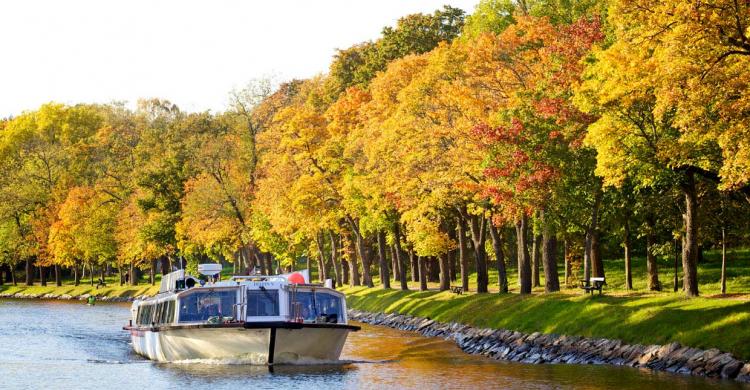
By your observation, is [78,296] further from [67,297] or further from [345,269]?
[345,269]

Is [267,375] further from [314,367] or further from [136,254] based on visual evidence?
[136,254]

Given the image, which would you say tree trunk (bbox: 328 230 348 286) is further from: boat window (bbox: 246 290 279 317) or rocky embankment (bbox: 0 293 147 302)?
boat window (bbox: 246 290 279 317)

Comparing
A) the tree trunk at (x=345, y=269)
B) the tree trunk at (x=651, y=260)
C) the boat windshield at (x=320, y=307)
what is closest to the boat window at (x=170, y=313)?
the boat windshield at (x=320, y=307)

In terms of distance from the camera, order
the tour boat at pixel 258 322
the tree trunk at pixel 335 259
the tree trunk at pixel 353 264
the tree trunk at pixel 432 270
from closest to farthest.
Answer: the tour boat at pixel 258 322 < the tree trunk at pixel 353 264 < the tree trunk at pixel 335 259 < the tree trunk at pixel 432 270

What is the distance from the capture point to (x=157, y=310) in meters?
54.4

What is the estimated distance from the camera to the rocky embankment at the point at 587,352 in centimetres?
3916

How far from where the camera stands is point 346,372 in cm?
4434

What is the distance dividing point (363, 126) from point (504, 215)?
3133 centimetres

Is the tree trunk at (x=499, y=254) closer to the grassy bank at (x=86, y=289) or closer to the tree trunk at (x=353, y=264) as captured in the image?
the tree trunk at (x=353, y=264)

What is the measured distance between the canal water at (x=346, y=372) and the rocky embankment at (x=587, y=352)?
0.98 meters

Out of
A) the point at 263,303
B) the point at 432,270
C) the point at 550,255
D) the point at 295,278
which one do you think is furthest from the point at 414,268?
the point at 263,303

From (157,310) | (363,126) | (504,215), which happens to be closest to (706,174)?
(504,215)

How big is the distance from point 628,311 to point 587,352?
332 centimetres

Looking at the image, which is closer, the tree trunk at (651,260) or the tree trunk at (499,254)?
the tree trunk at (651,260)
